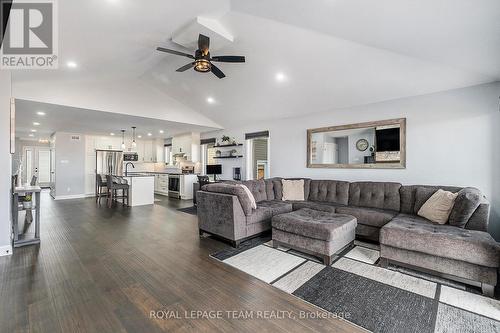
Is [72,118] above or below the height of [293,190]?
above

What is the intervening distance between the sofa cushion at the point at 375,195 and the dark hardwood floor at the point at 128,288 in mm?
2615

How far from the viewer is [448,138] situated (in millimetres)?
3645

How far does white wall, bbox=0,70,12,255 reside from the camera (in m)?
2.98

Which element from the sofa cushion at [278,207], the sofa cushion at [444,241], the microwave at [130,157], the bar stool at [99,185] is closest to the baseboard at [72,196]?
the bar stool at [99,185]

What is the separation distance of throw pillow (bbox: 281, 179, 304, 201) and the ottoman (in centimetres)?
130

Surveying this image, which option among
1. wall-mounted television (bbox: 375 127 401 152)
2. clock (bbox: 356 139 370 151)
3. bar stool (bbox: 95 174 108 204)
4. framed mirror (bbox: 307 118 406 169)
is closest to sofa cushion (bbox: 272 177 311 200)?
framed mirror (bbox: 307 118 406 169)

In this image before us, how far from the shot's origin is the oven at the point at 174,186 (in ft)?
27.0

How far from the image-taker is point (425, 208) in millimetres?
3227

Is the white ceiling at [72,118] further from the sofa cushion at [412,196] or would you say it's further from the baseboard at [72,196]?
the sofa cushion at [412,196]

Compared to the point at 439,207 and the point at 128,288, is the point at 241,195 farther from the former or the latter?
the point at 439,207

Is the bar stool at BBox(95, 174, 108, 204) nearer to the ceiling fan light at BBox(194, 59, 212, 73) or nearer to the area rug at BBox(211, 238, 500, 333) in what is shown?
the ceiling fan light at BBox(194, 59, 212, 73)

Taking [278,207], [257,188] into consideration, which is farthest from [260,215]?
[257,188]

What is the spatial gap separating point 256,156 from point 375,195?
3.99m

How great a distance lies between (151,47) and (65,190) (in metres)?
7.06
